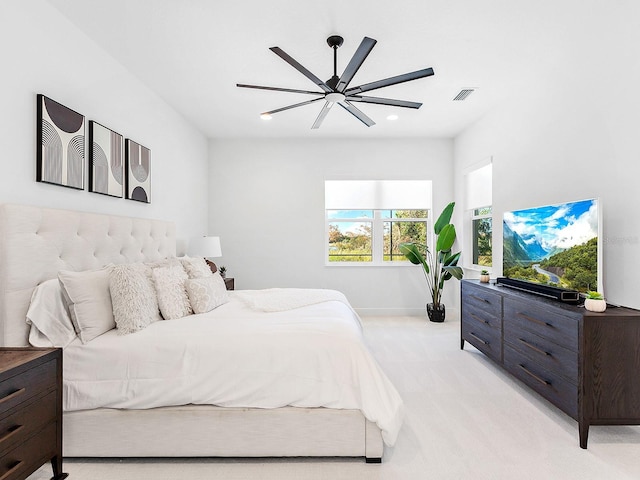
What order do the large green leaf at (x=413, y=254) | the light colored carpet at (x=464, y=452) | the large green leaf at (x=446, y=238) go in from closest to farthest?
the light colored carpet at (x=464, y=452) → the large green leaf at (x=446, y=238) → the large green leaf at (x=413, y=254)

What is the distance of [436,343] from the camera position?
13.1 ft

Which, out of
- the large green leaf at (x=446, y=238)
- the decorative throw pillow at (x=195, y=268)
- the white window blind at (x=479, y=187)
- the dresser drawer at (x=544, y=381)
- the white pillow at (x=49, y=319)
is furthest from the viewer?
the large green leaf at (x=446, y=238)

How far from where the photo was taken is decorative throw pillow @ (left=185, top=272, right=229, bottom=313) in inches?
101

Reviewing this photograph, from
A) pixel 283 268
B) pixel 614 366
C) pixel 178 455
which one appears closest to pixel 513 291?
pixel 614 366

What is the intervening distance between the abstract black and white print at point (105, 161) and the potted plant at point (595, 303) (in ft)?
11.4

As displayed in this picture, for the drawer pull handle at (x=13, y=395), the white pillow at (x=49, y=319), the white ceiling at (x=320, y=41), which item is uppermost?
the white ceiling at (x=320, y=41)

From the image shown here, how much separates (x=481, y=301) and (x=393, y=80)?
2187mm

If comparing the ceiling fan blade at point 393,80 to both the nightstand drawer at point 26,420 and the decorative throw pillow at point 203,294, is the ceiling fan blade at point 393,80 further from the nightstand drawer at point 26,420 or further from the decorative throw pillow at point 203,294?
the nightstand drawer at point 26,420

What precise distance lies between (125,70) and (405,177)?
3.78 m

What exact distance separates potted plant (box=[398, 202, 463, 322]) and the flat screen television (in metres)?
1.49

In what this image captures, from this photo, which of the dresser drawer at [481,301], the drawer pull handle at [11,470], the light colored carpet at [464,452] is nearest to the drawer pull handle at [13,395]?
the drawer pull handle at [11,470]

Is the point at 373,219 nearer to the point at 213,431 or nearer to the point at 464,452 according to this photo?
the point at 464,452

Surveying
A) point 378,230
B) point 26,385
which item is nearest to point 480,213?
point 378,230

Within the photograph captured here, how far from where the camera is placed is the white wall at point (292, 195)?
533cm
